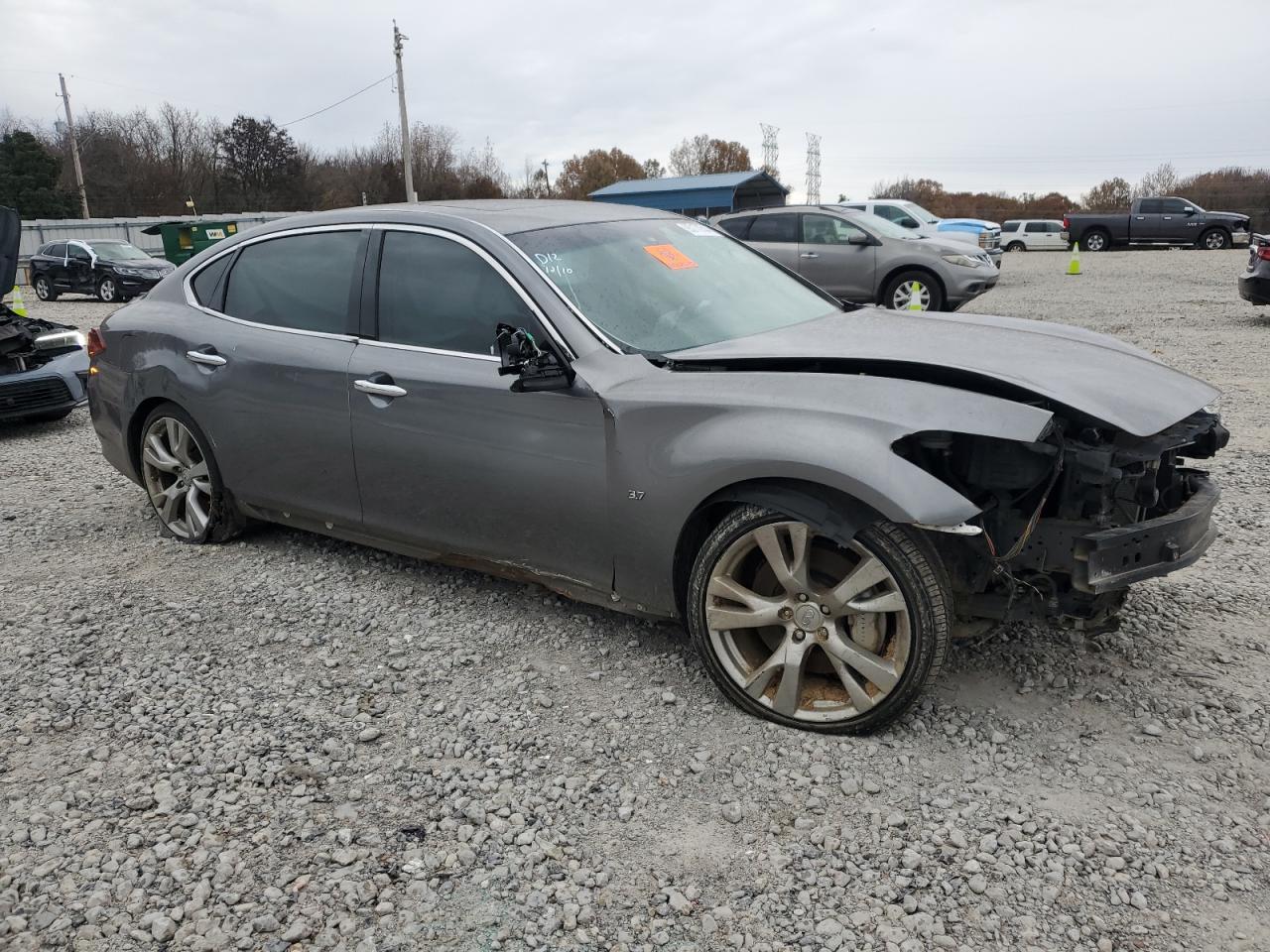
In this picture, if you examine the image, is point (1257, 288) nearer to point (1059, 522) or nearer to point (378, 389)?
point (1059, 522)

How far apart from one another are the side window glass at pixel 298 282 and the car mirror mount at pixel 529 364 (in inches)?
44.1

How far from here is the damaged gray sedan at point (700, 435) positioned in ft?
9.30

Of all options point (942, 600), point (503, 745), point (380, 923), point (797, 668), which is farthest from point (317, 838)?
point (942, 600)

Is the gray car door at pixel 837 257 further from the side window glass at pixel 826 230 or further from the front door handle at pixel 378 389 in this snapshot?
the front door handle at pixel 378 389

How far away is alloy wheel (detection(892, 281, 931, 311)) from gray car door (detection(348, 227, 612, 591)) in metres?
10.1

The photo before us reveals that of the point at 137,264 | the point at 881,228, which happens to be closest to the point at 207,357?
the point at 881,228

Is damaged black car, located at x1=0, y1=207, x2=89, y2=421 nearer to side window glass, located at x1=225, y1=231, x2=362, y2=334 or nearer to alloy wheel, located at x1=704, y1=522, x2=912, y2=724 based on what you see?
side window glass, located at x1=225, y1=231, x2=362, y2=334

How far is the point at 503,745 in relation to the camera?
3.11 m

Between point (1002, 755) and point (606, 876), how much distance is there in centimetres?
129

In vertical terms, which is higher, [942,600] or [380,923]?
[942,600]

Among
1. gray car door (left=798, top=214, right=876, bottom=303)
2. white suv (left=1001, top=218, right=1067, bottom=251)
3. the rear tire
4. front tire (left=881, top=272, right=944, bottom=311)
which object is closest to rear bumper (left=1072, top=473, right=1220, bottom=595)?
front tire (left=881, top=272, right=944, bottom=311)

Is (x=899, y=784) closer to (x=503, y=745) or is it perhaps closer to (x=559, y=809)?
(x=559, y=809)

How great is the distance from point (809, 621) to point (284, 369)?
8.43ft

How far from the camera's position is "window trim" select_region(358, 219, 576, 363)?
3.50m
